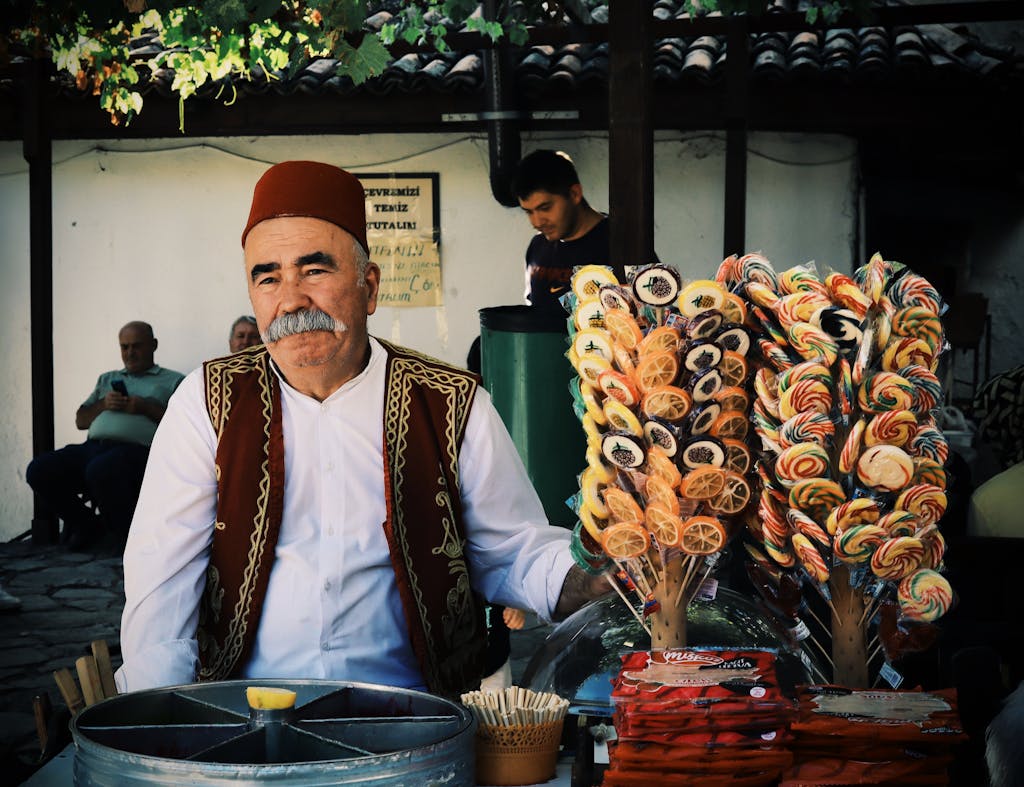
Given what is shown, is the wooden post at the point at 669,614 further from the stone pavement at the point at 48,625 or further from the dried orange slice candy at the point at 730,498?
the stone pavement at the point at 48,625

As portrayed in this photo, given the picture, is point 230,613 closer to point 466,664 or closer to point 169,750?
point 466,664

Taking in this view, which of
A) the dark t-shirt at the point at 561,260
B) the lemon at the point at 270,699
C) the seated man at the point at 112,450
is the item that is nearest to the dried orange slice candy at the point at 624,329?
the lemon at the point at 270,699

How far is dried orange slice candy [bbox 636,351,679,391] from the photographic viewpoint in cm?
223

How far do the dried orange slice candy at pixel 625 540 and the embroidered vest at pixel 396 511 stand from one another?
66 cm

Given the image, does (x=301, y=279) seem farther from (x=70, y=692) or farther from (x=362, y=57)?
(x=362, y=57)

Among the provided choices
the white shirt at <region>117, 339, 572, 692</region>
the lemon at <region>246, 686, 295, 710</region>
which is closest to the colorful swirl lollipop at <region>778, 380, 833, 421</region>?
the white shirt at <region>117, 339, 572, 692</region>

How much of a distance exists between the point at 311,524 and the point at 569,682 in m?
0.71

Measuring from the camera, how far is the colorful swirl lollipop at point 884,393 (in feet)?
7.00

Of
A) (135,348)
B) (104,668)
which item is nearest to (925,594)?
(104,668)

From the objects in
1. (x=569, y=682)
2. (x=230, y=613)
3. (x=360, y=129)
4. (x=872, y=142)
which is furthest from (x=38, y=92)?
(x=569, y=682)

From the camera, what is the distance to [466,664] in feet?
9.61

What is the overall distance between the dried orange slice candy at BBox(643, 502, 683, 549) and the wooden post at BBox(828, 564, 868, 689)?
282mm

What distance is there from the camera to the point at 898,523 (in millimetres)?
2123

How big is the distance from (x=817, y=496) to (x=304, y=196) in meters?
1.28
